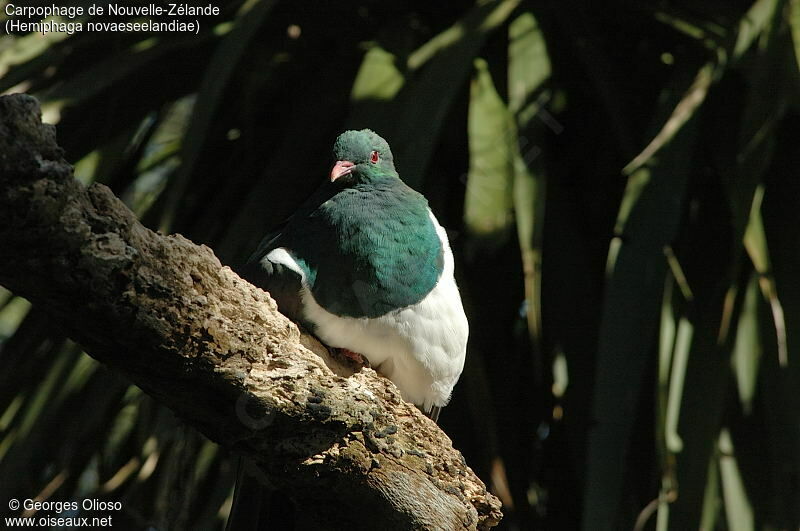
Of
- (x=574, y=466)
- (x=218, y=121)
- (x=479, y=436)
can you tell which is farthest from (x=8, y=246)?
(x=218, y=121)

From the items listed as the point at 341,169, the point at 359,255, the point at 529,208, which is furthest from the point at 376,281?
the point at 529,208

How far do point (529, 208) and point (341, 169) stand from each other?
0.51 m

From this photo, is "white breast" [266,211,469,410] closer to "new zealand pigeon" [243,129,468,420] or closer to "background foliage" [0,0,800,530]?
"new zealand pigeon" [243,129,468,420]

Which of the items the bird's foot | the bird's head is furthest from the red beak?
the bird's foot

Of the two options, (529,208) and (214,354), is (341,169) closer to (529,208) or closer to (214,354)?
(529,208)

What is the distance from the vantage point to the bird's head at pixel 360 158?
2.19 metres

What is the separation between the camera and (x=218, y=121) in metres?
3.03

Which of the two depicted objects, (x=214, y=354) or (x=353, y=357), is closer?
(x=214, y=354)

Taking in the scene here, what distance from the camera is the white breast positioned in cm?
195

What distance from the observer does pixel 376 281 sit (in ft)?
6.49

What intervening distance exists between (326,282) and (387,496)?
558 mm

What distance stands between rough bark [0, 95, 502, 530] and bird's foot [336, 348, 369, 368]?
0.24 metres

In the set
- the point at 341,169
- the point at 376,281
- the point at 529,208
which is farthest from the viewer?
the point at 529,208

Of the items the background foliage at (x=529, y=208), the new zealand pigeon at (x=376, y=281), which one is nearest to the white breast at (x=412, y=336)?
the new zealand pigeon at (x=376, y=281)
